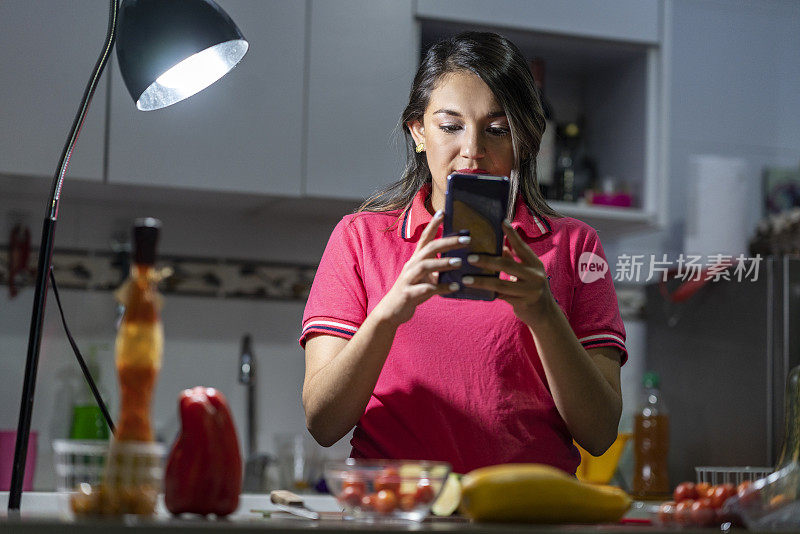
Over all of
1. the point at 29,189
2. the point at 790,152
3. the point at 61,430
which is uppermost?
the point at 790,152

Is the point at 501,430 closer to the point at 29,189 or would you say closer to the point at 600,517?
the point at 600,517

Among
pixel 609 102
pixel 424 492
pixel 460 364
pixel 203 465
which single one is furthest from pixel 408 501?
pixel 609 102

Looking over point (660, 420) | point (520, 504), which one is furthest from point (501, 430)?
point (660, 420)

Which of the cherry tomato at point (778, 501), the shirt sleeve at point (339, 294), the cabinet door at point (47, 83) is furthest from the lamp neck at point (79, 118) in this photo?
the cabinet door at point (47, 83)

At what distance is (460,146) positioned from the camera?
118 cm

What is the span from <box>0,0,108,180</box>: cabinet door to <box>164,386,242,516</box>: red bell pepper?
1.46 meters

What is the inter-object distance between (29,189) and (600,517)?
1783mm

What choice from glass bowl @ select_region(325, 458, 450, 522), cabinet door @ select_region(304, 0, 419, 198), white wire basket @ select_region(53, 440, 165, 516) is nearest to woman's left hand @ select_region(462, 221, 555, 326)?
glass bowl @ select_region(325, 458, 450, 522)

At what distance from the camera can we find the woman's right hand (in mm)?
929

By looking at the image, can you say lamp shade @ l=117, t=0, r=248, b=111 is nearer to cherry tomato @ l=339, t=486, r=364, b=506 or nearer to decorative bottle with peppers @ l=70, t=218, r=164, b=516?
decorative bottle with peppers @ l=70, t=218, r=164, b=516

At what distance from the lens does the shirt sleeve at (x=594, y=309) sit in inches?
47.1

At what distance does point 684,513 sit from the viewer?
822 mm

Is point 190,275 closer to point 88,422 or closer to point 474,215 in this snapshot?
point 88,422

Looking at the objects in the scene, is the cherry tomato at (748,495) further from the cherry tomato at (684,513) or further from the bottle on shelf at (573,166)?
the bottle on shelf at (573,166)
